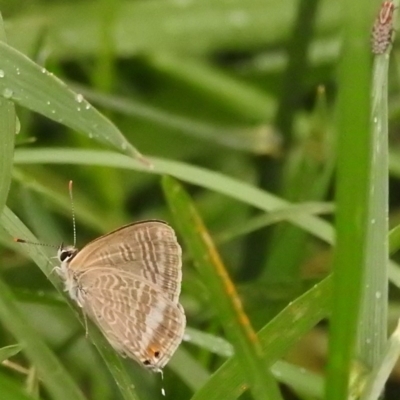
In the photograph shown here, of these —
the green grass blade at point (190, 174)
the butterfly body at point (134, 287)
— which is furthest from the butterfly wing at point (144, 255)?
the green grass blade at point (190, 174)

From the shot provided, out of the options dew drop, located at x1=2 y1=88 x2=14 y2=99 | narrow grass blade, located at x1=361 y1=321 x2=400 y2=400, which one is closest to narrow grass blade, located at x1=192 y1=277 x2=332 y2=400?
narrow grass blade, located at x1=361 y1=321 x2=400 y2=400

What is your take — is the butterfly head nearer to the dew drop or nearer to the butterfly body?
the butterfly body

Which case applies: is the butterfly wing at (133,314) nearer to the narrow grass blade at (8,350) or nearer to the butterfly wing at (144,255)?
the butterfly wing at (144,255)

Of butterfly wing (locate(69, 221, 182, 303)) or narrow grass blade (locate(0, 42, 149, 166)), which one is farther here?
butterfly wing (locate(69, 221, 182, 303))

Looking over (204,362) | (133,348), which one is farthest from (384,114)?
(204,362)

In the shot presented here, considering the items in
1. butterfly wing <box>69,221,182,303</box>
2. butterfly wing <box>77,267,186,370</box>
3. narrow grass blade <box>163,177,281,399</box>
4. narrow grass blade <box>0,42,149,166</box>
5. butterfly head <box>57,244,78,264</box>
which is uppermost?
narrow grass blade <box>0,42,149,166</box>

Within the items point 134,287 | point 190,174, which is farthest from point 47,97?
point 190,174

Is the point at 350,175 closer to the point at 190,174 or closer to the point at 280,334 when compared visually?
the point at 280,334
